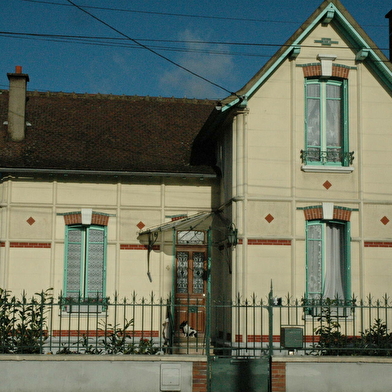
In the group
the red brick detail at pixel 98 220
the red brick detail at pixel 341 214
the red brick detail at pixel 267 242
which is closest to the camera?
the red brick detail at pixel 267 242

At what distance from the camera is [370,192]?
627 inches

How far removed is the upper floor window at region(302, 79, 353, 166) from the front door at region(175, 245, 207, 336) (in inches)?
156

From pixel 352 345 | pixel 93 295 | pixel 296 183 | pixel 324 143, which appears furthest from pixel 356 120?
pixel 93 295

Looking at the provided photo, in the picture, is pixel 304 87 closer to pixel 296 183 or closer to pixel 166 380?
pixel 296 183

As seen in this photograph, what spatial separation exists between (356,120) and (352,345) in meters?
5.69

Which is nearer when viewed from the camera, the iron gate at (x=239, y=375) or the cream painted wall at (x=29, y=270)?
the iron gate at (x=239, y=375)

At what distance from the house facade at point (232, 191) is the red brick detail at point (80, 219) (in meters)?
0.03

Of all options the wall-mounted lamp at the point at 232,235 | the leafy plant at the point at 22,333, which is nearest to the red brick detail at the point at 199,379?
the leafy plant at the point at 22,333

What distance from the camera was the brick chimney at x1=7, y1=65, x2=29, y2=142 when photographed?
18.4 m

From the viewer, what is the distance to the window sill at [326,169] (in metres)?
15.7

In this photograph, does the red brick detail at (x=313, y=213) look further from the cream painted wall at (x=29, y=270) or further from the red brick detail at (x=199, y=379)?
the cream painted wall at (x=29, y=270)

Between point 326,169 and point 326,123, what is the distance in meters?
1.16

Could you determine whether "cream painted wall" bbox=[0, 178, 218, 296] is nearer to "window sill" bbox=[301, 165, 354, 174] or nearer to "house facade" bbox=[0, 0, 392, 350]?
"house facade" bbox=[0, 0, 392, 350]

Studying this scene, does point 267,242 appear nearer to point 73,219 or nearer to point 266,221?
point 266,221
